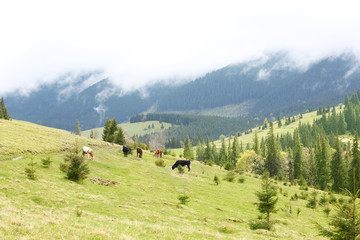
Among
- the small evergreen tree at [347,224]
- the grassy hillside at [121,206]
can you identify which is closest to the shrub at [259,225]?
the grassy hillside at [121,206]

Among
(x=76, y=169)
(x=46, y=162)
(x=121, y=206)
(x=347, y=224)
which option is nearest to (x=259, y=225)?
(x=347, y=224)

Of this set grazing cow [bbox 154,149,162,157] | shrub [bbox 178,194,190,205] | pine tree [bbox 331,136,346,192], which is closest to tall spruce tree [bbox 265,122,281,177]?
pine tree [bbox 331,136,346,192]

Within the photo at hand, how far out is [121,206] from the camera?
23.4m

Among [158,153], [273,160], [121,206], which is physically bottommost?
[121,206]

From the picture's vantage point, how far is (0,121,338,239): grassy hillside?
1438 cm

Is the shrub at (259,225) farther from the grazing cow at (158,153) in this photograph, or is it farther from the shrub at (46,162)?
the grazing cow at (158,153)

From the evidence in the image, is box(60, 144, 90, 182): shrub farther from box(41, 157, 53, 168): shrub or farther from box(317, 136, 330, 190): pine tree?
box(317, 136, 330, 190): pine tree

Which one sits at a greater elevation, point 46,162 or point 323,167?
point 46,162

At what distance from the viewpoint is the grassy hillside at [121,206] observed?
1438cm

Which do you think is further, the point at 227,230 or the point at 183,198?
the point at 183,198

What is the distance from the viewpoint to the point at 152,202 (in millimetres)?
27391

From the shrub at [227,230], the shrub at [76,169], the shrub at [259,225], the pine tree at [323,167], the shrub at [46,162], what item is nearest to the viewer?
the shrub at [227,230]

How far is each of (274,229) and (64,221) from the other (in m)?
20.0

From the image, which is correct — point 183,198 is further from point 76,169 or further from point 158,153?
point 158,153
